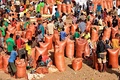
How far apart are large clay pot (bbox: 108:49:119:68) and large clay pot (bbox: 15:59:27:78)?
2.90 metres

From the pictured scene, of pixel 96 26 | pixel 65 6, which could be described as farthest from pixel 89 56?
pixel 65 6

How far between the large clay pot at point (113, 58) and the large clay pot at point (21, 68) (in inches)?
114

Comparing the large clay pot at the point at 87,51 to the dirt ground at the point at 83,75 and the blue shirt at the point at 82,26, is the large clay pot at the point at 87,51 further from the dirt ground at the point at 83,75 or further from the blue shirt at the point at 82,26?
the blue shirt at the point at 82,26

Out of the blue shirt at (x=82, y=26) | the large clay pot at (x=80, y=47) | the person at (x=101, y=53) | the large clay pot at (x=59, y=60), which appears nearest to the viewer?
the person at (x=101, y=53)

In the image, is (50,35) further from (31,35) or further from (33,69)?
(33,69)

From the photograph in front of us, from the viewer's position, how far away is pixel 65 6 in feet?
63.1

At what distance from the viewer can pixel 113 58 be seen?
37.3 ft

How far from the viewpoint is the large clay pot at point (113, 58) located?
11.3 metres

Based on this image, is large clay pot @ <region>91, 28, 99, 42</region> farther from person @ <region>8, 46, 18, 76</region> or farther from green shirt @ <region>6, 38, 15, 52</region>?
person @ <region>8, 46, 18, 76</region>

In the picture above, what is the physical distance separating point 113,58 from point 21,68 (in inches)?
122

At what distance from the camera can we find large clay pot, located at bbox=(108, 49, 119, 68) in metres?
11.3

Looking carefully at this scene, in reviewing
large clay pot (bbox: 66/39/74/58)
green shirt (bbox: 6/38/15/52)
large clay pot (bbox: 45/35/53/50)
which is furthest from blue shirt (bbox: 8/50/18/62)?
large clay pot (bbox: 45/35/53/50)

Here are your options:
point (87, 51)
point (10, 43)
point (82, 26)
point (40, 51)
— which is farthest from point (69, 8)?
point (40, 51)

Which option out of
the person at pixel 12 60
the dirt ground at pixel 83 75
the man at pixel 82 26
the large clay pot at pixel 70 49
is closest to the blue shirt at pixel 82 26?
the man at pixel 82 26
